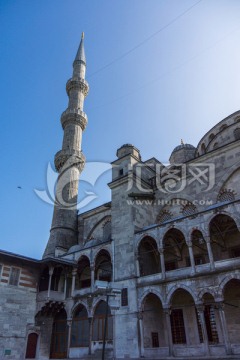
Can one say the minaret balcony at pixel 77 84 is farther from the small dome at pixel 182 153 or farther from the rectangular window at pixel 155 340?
the rectangular window at pixel 155 340

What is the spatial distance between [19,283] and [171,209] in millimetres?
10755

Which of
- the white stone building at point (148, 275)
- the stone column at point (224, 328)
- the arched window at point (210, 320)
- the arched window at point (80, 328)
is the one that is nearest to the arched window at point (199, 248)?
the white stone building at point (148, 275)

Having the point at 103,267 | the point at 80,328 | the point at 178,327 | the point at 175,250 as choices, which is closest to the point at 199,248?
the point at 175,250

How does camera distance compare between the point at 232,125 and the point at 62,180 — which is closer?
the point at 232,125

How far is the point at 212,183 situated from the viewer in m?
18.9

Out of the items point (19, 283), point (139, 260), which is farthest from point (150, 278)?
point (19, 283)

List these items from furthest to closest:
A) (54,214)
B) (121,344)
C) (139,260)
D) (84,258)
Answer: (54,214) → (84,258) → (139,260) → (121,344)

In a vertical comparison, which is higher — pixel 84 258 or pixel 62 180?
pixel 62 180

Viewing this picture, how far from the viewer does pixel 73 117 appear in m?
30.3

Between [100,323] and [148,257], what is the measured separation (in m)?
4.87

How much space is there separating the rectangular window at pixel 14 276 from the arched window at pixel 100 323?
5.31 meters

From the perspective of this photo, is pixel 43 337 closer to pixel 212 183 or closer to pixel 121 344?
pixel 121 344

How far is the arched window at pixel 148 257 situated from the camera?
1845 centimetres

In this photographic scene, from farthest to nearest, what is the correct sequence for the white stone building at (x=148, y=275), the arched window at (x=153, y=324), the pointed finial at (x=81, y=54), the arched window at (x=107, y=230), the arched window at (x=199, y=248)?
the pointed finial at (x=81, y=54), the arched window at (x=107, y=230), the arched window at (x=199, y=248), the arched window at (x=153, y=324), the white stone building at (x=148, y=275)
